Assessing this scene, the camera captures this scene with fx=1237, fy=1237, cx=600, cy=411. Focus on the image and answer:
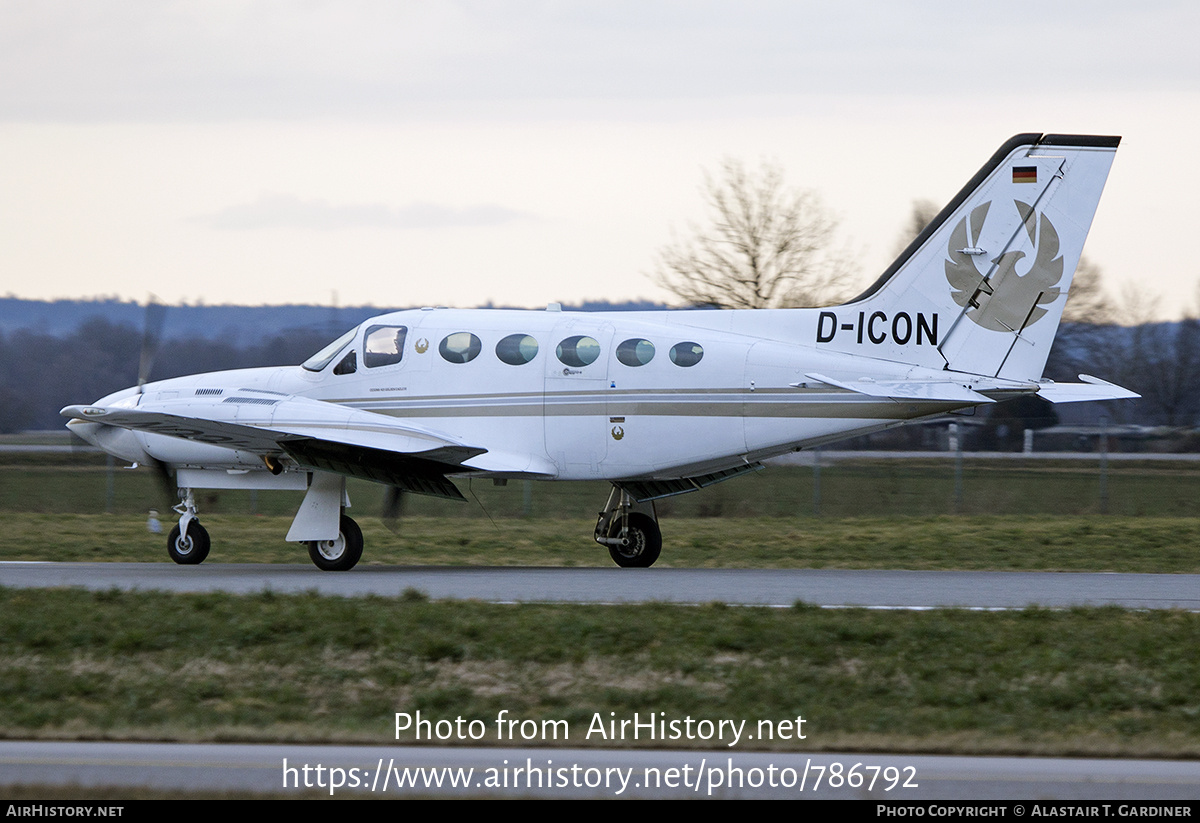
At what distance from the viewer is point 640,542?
19062 millimetres

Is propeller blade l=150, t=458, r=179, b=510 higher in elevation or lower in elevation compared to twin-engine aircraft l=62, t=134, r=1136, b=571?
lower

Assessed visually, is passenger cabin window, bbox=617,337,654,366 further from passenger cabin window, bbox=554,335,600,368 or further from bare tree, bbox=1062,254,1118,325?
bare tree, bbox=1062,254,1118,325

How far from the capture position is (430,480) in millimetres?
18109

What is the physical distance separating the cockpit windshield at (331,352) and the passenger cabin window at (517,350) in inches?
96.7

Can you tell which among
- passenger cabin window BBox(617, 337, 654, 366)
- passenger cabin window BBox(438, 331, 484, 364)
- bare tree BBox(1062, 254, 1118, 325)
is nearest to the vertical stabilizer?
passenger cabin window BBox(617, 337, 654, 366)

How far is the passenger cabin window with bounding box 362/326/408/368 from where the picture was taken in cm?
1886

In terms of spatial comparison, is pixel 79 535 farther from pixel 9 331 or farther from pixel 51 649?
pixel 9 331

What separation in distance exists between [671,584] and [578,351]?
13.7ft

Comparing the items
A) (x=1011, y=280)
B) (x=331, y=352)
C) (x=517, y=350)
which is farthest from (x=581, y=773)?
(x=331, y=352)

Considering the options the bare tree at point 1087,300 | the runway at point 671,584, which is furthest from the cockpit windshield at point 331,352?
the bare tree at point 1087,300

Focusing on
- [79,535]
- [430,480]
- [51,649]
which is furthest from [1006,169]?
[79,535]

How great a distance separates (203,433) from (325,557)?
2.45m

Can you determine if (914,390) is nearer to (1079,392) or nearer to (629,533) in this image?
(1079,392)

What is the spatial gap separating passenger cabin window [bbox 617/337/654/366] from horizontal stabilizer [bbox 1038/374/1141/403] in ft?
17.6
